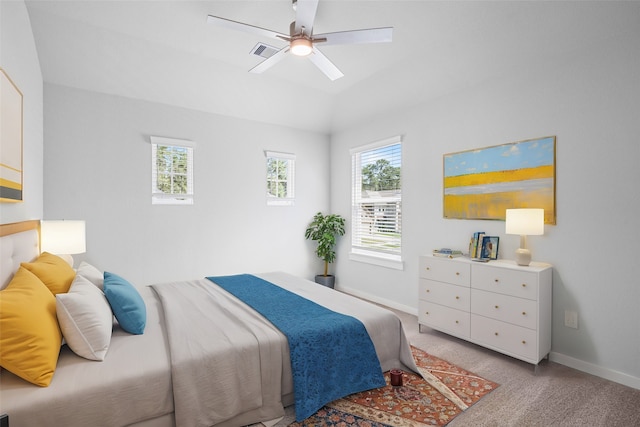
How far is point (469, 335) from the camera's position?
123 inches

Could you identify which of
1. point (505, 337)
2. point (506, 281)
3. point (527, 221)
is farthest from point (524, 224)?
point (505, 337)

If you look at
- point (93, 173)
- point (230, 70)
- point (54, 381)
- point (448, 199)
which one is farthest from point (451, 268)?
point (93, 173)

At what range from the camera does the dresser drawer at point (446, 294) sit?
3160 millimetres

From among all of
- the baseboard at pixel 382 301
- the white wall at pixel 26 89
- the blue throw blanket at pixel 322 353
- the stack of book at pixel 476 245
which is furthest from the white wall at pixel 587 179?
the white wall at pixel 26 89

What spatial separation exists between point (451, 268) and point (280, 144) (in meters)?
3.17

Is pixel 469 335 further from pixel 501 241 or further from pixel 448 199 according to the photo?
pixel 448 199

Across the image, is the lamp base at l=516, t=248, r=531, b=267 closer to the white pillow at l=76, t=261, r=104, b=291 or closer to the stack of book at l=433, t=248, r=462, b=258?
the stack of book at l=433, t=248, r=462, b=258

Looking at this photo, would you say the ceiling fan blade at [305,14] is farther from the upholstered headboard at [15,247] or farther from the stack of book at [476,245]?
the stack of book at [476,245]

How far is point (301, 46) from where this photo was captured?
254 centimetres

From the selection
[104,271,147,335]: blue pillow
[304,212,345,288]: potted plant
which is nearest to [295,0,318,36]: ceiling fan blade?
[104,271,147,335]: blue pillow

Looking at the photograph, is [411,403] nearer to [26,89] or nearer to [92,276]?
[92,276]

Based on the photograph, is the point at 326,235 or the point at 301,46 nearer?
the point at 301,46

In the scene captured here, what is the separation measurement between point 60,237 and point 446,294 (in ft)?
11.9

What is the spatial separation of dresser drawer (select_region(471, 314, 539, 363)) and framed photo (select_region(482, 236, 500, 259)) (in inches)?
24.3
